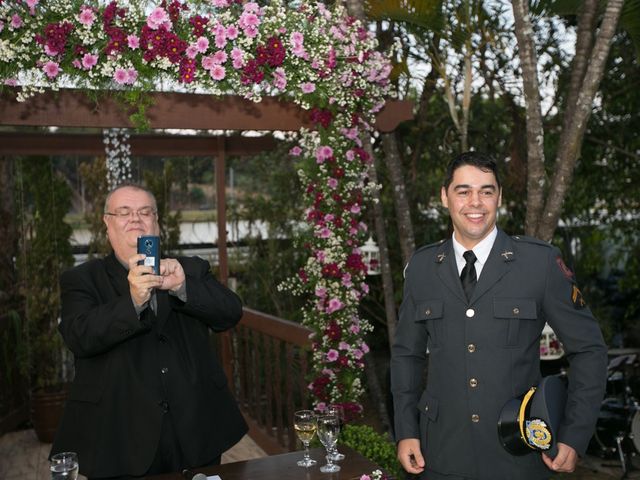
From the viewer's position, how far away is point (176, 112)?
3.65m

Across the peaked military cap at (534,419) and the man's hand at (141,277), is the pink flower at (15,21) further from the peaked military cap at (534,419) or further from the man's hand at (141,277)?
the peaked military cap at (534,419)

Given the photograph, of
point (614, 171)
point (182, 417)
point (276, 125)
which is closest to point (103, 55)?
point (276, 125)

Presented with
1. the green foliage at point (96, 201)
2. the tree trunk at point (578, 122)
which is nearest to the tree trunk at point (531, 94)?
the tree trunk at point (578, 122)

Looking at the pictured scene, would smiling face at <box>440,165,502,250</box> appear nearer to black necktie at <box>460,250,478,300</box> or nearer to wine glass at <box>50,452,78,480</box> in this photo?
black necktie at <box>460,250,478,300</box>

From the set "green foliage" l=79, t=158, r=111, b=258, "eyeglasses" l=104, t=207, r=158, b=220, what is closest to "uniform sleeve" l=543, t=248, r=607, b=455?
"eyeglasses" l=104, t=207, r=158, b=220

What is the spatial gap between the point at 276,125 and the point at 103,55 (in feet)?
3.60

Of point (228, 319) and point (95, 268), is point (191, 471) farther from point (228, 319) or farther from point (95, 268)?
point (95, 268)

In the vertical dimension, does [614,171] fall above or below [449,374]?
above

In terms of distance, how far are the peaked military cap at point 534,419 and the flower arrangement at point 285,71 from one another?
1.87 m

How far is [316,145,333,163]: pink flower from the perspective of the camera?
12.4 feet

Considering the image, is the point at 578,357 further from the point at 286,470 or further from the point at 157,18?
the point at 157,18

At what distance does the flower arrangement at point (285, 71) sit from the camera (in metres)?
2.96

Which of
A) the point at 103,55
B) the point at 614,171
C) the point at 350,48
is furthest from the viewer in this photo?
the point at 614,171

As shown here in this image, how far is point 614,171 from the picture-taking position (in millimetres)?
7117
